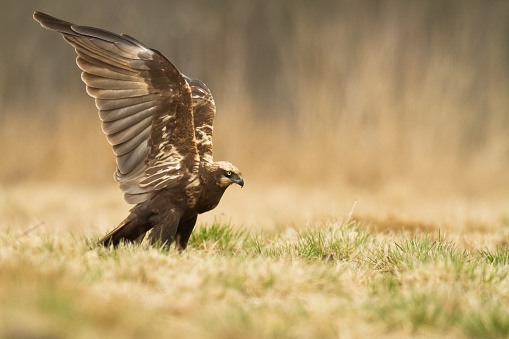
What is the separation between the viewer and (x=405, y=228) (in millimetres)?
5855

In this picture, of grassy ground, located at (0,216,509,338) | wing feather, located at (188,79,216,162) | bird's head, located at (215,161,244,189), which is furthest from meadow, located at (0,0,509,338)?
grassy ground, located at (0,216,509,338)

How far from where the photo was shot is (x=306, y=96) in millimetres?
9766

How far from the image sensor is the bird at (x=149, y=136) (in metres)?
3.98

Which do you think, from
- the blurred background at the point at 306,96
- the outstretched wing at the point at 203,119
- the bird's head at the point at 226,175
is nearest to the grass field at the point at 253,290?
the bird's head at the point at 226,175

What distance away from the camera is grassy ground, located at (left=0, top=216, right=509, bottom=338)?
238cm

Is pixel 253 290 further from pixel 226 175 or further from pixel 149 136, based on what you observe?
pixel 149 136

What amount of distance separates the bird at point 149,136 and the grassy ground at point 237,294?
14.4 inches

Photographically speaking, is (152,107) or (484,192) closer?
(152,107)

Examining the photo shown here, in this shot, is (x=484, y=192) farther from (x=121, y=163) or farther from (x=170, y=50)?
(x=121, y=163)

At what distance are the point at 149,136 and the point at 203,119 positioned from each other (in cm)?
67

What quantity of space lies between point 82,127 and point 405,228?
566 cm

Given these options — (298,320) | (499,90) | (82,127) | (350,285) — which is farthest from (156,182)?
(499,90)

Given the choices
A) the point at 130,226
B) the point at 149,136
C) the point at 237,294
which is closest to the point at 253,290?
the point at 237,294

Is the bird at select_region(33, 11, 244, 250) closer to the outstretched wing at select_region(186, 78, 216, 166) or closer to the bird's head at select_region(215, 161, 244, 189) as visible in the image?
the bird's head at select_region(215, 161, 244, 189)
